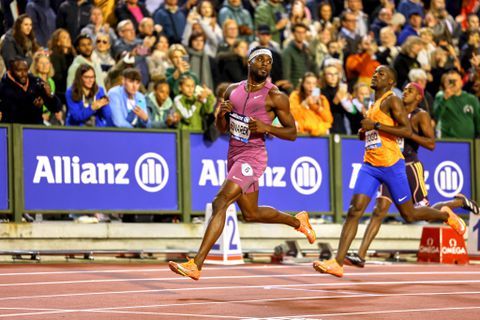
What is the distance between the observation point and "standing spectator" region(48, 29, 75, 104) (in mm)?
21109

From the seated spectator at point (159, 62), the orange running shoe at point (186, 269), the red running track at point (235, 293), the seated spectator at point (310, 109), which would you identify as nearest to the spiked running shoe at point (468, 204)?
the red running track at point (235, 293)

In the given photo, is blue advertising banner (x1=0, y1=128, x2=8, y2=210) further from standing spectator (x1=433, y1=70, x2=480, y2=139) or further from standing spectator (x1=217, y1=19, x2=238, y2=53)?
standing spectator (x1=433, y1=70, x2=480, y2=139)

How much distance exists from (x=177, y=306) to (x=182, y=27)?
12752 mm

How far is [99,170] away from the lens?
67.3ft

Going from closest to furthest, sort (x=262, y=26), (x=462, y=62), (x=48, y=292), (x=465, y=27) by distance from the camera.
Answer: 1. (x=48, y=292)
2. (x=262, y=26)
3. (x=462, y=62)
4. (x=465, y=27)

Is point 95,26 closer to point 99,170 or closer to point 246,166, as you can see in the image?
point 99,170

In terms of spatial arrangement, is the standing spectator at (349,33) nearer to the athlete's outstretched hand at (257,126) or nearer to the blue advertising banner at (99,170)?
the blue advertising banner at (99,170)

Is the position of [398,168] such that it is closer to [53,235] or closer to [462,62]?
[53,235]

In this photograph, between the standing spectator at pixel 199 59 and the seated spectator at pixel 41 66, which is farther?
the standing spectator at pixel 199 59

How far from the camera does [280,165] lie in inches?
875

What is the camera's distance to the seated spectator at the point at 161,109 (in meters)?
21.5

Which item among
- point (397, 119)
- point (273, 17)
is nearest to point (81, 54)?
point (273, 17)

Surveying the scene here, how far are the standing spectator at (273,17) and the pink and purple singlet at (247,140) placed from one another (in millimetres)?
11517

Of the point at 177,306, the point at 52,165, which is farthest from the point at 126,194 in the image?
the point at 177,306
